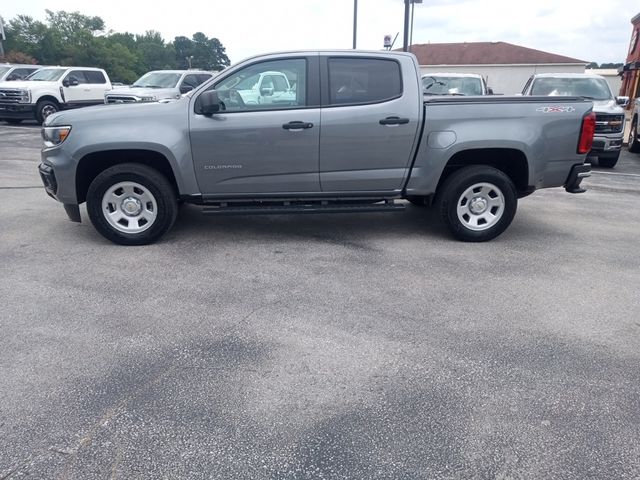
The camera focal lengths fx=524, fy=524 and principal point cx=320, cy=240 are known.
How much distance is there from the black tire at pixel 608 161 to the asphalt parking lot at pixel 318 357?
5840mm

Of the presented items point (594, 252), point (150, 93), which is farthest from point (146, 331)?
point (150, 93)

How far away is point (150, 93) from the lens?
50.2 ft

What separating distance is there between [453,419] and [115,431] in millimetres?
1770

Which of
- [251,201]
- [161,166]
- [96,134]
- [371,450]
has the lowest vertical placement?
[371,450]

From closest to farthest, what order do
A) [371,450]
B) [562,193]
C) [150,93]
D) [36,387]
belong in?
1. [371,450]
2. [36,387]
3. [562,193]
4. [150,93]

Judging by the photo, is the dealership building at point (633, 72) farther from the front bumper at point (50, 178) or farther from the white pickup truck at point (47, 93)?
the front bumper at point (50, 178)

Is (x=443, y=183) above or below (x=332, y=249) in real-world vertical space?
above

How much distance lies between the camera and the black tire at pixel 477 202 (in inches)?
218

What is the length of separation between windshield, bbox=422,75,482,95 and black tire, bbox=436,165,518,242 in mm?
6999

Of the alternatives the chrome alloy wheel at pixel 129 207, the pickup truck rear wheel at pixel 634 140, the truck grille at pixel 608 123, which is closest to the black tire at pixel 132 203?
the chrome alloy wheel at pixel 129 207

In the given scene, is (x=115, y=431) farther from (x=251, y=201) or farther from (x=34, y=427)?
(x=251, y=201)

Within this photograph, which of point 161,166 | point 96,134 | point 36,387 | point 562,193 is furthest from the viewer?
point 562,193

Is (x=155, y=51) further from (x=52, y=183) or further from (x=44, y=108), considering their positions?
(x=52, y=183)

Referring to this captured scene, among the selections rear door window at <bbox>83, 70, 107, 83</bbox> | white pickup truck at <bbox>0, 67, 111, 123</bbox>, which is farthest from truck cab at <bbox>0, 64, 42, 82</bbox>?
rear door window at <bbox>83, 70, 107, 83</bbox>
